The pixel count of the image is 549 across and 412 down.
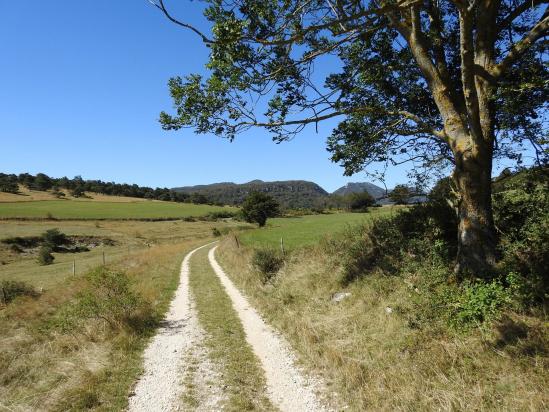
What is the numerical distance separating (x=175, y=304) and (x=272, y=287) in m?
4.31

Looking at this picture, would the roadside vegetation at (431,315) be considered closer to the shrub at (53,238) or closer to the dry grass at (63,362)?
the dry grass at (63,362)

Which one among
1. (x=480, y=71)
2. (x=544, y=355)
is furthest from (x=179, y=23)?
(x=544, y=355)

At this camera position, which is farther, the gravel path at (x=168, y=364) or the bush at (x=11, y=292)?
the bush at (x=11, y=292)

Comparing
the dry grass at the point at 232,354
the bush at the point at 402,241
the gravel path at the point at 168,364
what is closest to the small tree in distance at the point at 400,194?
the bush at the point at 402,241

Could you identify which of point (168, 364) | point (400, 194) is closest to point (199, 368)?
point (168, 364)

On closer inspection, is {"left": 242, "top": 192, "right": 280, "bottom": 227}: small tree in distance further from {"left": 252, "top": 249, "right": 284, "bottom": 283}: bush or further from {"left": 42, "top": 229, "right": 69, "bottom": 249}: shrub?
{"left": 252, "top": 249, "right": 284, "bottom": 283}: bush

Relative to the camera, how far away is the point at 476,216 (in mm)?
8133

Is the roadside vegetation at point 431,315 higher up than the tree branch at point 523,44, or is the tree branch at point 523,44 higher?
the tree branch at point 523,44

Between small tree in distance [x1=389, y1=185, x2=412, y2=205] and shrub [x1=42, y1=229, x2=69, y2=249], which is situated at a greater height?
small tree in distance [x1=389, y1=185, x2=412, y2=205]

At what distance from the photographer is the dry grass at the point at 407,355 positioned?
16.6ft

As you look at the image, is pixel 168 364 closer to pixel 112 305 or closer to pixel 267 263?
pixel 112 305

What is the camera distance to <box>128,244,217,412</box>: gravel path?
6.27 meters

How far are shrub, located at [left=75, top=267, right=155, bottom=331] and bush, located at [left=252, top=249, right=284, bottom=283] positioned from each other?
6756mm

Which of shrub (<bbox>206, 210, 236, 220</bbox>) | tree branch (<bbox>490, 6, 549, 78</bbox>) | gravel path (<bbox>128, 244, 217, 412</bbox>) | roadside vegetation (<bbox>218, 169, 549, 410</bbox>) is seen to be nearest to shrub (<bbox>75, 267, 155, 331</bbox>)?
gravel path (<bbox>128, 244, 217, 412</bbox>)
